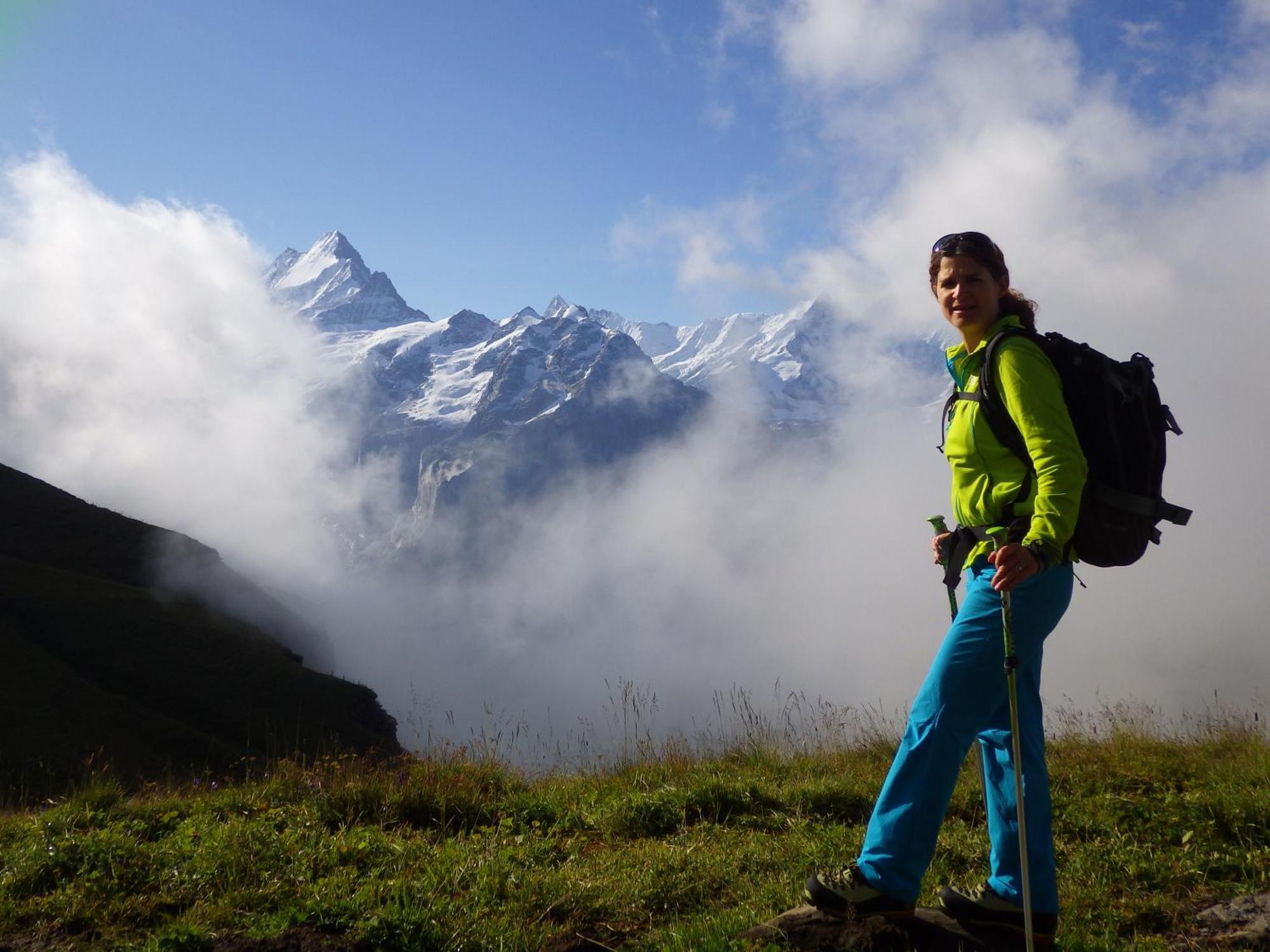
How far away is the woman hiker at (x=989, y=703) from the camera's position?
10.6 ft

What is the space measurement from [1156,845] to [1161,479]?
2.53 m

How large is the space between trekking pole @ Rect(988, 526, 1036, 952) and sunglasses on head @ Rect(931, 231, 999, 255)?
4.06 feet

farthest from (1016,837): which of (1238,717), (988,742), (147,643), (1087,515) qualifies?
(147,643)

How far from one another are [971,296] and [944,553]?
1.15m

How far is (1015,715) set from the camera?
123 inches

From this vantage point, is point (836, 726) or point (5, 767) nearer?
point (836, 726)

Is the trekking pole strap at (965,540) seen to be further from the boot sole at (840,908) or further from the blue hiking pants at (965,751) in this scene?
the boot sole at (840,908)

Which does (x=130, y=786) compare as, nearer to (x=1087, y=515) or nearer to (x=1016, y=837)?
(x=1016, y=837)

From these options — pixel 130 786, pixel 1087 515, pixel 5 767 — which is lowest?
pixel 5 767

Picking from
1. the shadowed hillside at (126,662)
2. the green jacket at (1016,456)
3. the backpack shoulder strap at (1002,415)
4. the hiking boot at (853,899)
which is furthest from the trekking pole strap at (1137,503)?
the shadowed hillside at (126,662)

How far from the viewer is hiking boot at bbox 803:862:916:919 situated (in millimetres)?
3314

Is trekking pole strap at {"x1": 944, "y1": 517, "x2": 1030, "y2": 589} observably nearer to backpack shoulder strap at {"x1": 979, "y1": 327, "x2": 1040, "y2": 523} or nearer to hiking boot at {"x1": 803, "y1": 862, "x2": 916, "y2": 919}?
backpack shoulder strap at {"x1": 979, "y1": 327, "x2": 1040, "y2": 523}

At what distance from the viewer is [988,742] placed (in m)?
3.62

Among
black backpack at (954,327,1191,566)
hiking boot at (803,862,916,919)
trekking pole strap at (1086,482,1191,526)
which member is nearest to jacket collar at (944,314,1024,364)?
black backpack at (954,327,1191,566)
